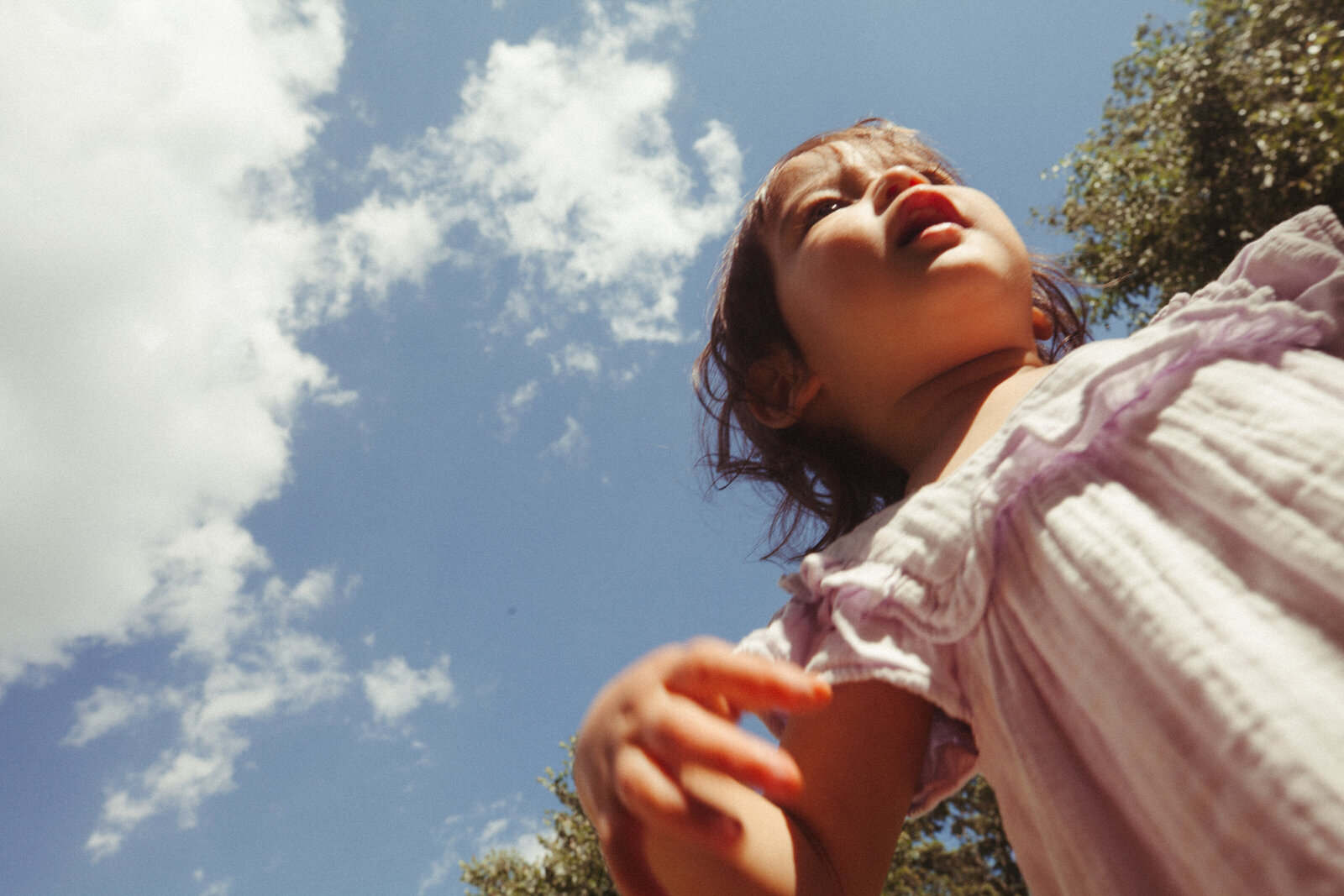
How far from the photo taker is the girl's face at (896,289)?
1.92 meters

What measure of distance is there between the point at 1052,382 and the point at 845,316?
0.69 meters

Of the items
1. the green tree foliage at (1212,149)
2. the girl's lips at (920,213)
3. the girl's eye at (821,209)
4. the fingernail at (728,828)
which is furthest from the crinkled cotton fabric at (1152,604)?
the green tree foliage at (1212,149)

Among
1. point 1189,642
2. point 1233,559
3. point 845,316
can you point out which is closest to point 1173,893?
point 1189,642

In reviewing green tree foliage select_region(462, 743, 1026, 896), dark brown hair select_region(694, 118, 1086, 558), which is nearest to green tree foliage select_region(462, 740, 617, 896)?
green tree foliage select_region(462, 743, 1026, 896)

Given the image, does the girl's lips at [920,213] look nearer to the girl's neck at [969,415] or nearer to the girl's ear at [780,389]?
the girl's neck at [969,415]

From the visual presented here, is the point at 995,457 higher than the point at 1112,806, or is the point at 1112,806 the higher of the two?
the point at 995,457

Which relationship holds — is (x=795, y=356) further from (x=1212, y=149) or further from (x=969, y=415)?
(x=1212, y=149)

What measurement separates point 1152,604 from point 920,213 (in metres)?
1.32

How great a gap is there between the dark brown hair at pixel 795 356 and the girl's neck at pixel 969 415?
1.73 feet

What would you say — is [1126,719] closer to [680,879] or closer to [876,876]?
[876,876]

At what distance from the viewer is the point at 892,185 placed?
216cm

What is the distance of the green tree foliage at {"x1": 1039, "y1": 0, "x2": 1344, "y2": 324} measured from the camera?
625 cm

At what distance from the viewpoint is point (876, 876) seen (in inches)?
54.1

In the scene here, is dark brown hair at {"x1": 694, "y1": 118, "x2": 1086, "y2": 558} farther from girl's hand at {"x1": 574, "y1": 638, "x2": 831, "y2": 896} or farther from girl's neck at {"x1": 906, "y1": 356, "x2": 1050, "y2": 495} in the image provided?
girl's hand at {"x1": 574, "y1": 638, "x2": 831, "y2": 896}
